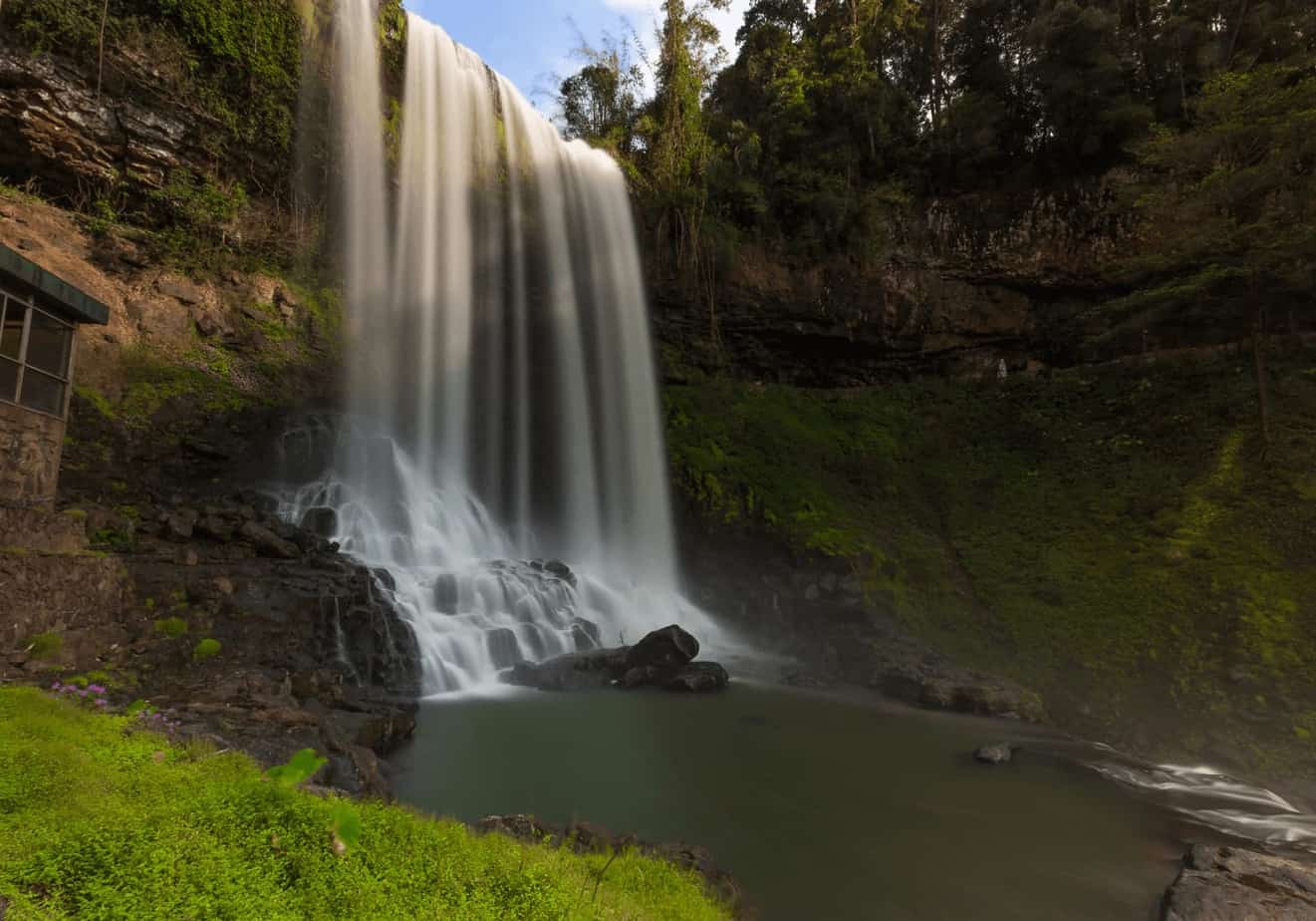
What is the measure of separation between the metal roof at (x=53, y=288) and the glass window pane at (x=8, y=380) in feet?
3.71

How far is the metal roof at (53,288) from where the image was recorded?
807 cm

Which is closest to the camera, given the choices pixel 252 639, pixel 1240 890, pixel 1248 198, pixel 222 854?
pixel 222 854

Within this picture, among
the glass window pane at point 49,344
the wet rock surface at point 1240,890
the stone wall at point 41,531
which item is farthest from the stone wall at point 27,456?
the wet rock surface at point 1240,890

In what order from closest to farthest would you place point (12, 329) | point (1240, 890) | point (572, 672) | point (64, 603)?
point (1240, 890) < point (64, 603) < point (12, 329) < point (572, 672)

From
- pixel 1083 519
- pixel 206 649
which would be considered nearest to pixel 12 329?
pixel 206 649

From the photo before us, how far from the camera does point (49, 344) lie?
924 cm

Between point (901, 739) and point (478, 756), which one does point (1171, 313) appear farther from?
point (478, 756)

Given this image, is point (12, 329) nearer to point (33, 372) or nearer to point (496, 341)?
point (33, 372)

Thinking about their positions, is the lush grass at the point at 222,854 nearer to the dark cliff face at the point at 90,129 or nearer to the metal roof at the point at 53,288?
the metal roof at the point at 53,288

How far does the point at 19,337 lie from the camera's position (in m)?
8.66

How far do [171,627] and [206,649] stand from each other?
0.57 meters

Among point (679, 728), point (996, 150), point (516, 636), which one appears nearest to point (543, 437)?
point (516, 636)

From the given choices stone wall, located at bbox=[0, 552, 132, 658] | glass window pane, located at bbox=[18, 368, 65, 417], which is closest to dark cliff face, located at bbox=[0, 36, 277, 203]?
glass window pane, located at bbox=[18, 368, 65, 417]

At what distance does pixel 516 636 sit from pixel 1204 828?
36.5 feet
